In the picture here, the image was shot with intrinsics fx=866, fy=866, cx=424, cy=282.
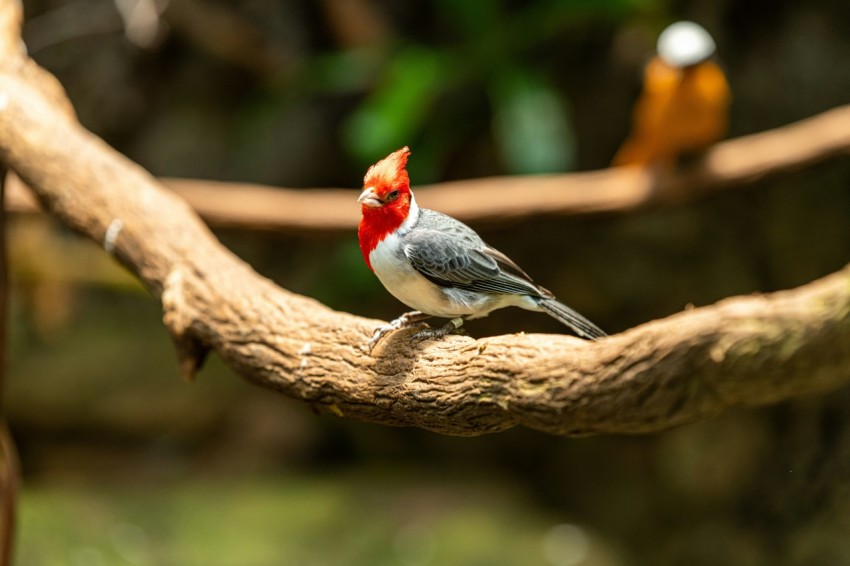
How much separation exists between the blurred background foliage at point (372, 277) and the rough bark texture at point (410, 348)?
4.51 ft

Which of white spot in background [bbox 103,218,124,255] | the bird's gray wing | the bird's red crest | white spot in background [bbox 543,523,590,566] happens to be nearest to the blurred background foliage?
white spot in background [bbox 543,523,590,566]

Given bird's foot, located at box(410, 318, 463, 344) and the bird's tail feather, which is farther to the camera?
bird's foot, located at box(410, 318, 463, 344)

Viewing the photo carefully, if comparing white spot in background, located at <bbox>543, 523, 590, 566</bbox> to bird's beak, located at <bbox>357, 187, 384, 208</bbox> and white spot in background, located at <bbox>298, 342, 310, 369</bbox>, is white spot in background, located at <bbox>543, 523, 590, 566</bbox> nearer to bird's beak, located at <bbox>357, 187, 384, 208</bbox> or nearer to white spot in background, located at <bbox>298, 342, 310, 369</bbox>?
white spot in background, located at <bbox>298, 342, 310, 369</bbox>

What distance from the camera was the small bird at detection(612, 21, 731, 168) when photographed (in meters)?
3.83

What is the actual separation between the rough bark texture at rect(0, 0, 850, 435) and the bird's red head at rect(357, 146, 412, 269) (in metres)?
0.26

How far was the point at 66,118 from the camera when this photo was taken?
9.91 ft

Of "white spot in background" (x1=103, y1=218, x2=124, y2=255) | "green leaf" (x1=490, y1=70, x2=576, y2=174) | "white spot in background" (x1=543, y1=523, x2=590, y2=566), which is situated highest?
"green leaf" (x1=490, y1=70, x2=576, y2=174)

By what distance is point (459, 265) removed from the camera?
73.4 inches

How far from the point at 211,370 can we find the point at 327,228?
2440mm

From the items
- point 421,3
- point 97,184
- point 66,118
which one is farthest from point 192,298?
point 421,3

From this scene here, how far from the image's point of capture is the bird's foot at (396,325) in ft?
6.45

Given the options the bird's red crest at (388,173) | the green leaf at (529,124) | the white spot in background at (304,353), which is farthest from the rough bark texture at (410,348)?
the green leaf at (529,124)

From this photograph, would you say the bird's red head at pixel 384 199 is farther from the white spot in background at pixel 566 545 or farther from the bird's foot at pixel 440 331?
the white spot in background at pixel 566 545

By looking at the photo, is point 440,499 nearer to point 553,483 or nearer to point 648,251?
point 553,483
